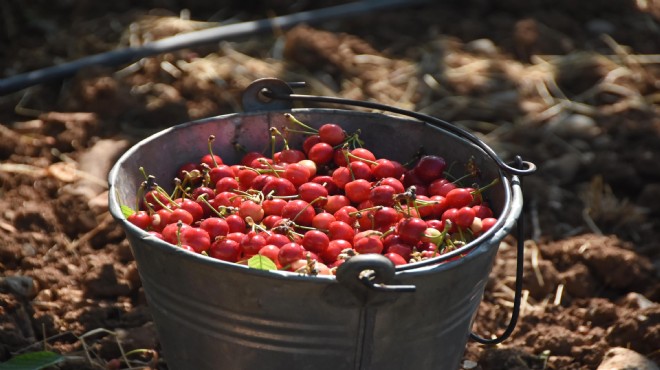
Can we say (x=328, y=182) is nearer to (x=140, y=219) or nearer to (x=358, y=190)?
(x=358, y=190)

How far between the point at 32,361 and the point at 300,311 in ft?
2.92

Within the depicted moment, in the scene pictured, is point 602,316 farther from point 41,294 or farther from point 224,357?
point 41,294

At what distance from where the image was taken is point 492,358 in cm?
255

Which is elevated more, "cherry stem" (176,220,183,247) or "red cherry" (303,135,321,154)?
"cherry stem" (176,220,183,247)

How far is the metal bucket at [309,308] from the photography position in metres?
1.69

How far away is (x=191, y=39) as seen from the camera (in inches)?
169

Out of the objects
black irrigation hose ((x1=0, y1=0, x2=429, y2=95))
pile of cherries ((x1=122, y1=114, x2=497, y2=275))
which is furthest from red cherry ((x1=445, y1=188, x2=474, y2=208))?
black irrigation hose ((x1=0, y1=0, x2=429, y2=95))

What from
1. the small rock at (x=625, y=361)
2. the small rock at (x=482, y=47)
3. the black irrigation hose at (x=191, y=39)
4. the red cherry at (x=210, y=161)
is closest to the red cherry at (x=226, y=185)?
the red cherry at (x=210, y=161)

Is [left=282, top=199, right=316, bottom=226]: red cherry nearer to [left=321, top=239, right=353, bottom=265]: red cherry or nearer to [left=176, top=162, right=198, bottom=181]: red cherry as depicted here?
[left=321, top=239, right=353, bottom=265]: red cherry

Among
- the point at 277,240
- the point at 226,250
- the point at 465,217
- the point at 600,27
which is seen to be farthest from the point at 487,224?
the point at 600,27

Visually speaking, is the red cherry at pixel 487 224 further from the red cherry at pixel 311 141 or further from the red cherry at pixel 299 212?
the red cherry at pixel 311 141

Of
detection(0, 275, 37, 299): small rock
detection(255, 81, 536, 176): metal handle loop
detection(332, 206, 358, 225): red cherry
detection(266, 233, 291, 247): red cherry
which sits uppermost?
detection(255, 81, 536, 176): metal handle loop

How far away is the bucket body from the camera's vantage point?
1.70 metres

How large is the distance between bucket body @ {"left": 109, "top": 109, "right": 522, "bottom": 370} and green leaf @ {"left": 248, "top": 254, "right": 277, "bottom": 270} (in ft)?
0.17
